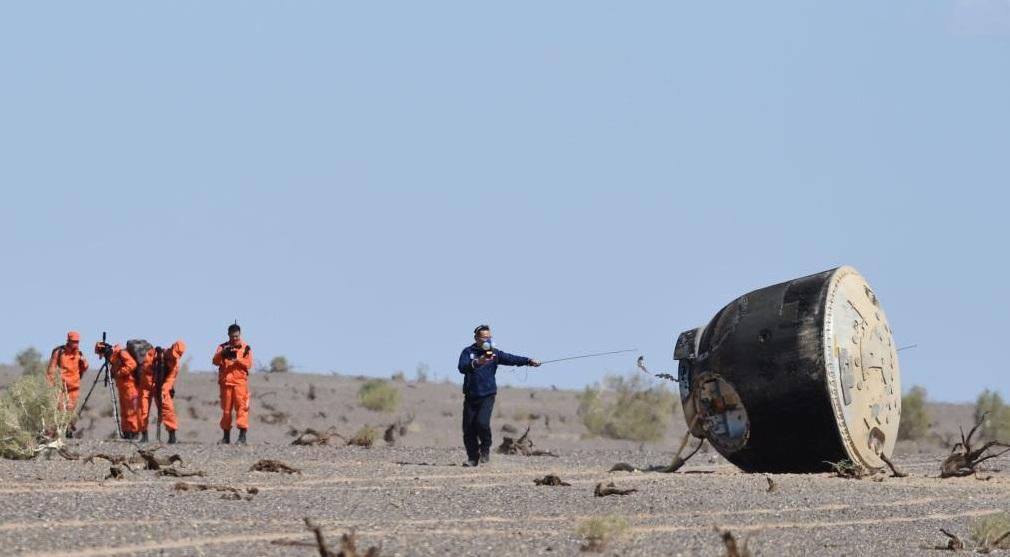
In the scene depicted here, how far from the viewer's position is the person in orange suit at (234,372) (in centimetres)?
2747

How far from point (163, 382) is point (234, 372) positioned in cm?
186

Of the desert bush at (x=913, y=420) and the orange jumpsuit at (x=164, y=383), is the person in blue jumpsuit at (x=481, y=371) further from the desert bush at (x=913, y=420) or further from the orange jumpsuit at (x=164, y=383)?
the desert bush at (x=913, y=420)

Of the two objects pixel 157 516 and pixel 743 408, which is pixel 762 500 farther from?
pixel 157 516

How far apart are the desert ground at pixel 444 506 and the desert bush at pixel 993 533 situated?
365 millimetres

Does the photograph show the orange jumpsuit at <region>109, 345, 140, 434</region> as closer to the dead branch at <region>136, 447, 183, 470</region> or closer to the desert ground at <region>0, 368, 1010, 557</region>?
the desert ground at <region>0, 368, 1010, 557</region>

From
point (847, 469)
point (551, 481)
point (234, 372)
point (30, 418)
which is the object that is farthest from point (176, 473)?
point (234, 372)

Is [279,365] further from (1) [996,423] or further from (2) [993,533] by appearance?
(2) [993,533]

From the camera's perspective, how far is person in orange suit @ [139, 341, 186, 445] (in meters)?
28.7

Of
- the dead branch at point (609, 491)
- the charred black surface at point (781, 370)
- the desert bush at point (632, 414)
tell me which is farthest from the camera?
the desert bush at point (632, 414)

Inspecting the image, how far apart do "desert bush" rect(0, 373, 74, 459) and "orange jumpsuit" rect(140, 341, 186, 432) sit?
2723 millimetres

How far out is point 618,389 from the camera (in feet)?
175

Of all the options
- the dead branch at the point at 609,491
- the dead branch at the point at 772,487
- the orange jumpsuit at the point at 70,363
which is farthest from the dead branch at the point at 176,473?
the orange jumpsuit at the point at 70,363

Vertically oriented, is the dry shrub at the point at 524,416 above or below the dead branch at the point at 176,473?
above

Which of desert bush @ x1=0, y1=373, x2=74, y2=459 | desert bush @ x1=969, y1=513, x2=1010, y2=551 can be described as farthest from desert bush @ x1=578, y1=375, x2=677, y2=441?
desert bush @ x1=969, y1=513, x2=1010, y2=551
